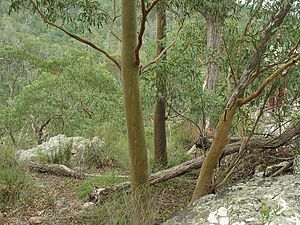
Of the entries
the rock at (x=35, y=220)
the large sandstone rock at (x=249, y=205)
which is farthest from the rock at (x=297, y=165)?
the rock at (x=35, y=220)

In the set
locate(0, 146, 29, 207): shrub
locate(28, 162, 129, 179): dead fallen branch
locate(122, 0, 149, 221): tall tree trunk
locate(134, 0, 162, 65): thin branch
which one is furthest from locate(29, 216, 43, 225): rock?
locate(134, 0, 162, 65): thin branch

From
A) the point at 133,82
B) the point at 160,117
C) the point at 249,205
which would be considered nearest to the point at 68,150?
the point at 160,117

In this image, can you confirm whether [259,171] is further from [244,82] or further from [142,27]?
[142,27]

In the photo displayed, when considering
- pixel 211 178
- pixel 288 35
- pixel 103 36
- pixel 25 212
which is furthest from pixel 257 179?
pixel 103 36

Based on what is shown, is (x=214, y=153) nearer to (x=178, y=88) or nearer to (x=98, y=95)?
(x=178, y=88)

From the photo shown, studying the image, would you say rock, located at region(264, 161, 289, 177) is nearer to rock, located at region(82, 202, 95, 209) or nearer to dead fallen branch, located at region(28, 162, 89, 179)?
rock, located at region(82, 202, 95, 209)

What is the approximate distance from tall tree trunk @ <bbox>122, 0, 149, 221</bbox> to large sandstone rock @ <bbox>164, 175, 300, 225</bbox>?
2.06 feet

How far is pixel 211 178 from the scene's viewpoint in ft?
15.7

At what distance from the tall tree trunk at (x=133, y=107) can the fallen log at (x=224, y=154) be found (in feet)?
1.84

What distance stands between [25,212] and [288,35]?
3.64 m

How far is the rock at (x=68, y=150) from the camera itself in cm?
809

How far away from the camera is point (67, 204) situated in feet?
19.7

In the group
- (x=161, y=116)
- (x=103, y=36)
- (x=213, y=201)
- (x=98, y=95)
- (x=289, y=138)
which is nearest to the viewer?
(x=213, y=201)

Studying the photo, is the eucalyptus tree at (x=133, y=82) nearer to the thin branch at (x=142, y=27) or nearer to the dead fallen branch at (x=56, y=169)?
the thin branch at (x=142, y=27)
